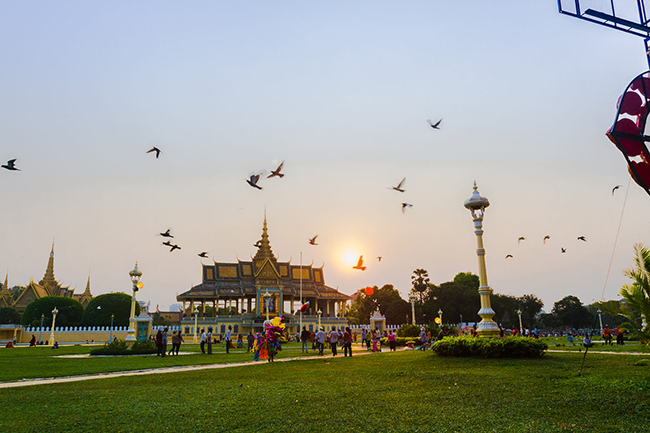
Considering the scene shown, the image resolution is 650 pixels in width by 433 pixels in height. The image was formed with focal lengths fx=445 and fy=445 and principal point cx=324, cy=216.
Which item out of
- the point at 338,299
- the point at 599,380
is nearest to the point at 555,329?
the point at 338,299

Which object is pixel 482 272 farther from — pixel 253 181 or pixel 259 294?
pixel 259 294

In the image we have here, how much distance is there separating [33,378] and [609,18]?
18.0 m

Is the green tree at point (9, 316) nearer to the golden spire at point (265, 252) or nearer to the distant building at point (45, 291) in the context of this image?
the distant building at point (45, 291)

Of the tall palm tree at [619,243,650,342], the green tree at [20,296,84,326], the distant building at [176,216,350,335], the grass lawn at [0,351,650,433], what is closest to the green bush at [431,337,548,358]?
the grass lawn at [0,351,650,433]

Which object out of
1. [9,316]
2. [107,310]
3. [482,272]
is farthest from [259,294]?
[482,272]

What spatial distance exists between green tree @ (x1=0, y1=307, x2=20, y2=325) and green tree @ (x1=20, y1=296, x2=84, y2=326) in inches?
182

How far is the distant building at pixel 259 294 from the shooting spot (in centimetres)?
6275

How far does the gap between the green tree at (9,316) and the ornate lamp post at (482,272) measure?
68668 mm

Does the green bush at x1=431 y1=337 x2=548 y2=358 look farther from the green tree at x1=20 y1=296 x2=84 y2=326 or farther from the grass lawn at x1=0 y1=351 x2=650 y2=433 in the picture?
the green tree at x1=20 y1=296 x2=84 y2=326

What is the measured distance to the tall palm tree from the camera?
841cm

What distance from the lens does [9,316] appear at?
208 feet

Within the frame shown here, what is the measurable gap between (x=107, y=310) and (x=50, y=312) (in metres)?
6.80

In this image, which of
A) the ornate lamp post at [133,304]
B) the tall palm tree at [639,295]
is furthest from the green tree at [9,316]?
the tall palm tree at [639,295]

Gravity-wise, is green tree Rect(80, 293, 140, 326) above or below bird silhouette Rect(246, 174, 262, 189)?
below
